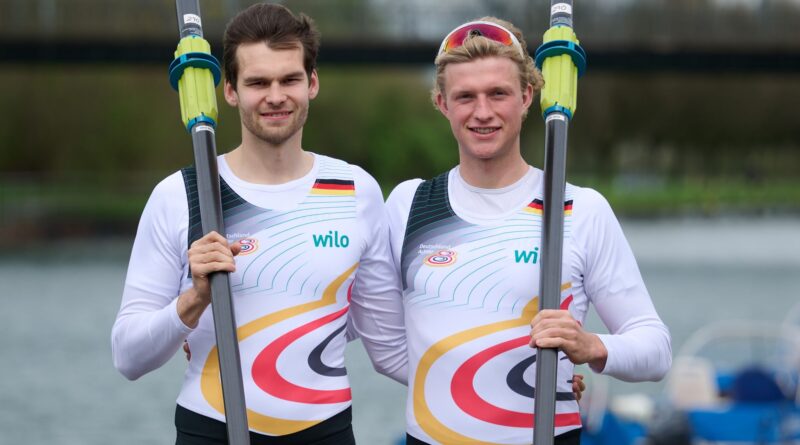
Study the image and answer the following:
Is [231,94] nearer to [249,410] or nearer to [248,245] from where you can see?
[248,245]

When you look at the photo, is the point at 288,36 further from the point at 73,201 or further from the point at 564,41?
the point at 73,201

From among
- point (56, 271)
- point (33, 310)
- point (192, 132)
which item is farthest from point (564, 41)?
point (56, 271)

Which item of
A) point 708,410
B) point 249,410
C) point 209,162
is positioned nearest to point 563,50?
point 209,162

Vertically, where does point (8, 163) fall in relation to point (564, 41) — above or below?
above

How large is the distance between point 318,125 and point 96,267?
16.5 metres

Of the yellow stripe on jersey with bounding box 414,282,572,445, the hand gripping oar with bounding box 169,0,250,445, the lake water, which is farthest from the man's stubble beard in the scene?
the lake water

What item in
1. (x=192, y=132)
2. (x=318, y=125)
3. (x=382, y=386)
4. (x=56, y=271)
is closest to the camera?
(x=192, y=132)

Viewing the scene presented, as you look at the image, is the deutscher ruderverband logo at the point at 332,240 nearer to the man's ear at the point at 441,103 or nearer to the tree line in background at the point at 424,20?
the man's ear at the point at 441,103

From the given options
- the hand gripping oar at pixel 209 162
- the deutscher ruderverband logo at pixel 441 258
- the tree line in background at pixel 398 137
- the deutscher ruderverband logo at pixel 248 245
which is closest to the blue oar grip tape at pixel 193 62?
the hand gripping oar at pixel 209 162

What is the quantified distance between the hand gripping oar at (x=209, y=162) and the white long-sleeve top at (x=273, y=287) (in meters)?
0.21

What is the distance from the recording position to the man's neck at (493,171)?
12.0 feet

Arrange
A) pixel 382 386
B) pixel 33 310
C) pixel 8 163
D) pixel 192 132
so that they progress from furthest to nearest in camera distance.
Answer: 1. pixel 8 163
2. pixel 33 310
3. pixel 382 386
4. pixel 192 132

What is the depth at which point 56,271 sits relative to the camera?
33.1m

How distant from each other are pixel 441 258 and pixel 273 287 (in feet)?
1.73
